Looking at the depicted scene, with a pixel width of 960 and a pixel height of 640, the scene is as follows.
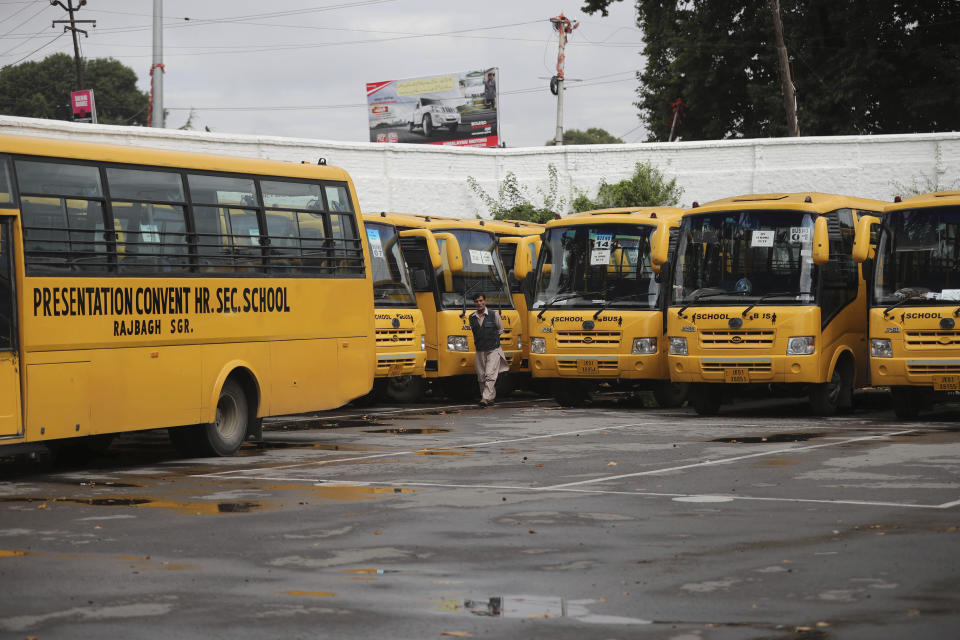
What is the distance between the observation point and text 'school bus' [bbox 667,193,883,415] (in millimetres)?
20172

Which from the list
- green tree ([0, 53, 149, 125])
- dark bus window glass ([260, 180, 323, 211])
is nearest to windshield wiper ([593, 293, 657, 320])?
dark bus window glass ([260, 180, 323, 211])

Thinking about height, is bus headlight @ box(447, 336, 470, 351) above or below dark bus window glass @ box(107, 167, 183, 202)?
below

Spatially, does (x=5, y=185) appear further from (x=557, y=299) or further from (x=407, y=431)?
(x=557, y=299)

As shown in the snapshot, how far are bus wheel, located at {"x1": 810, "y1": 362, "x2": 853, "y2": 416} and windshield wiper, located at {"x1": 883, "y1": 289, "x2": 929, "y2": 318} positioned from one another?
151cm

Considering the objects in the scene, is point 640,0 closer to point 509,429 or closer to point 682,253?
point 682,253

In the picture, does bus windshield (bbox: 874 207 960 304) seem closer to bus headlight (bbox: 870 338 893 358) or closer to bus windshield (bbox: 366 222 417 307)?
bus headlight (bbox: 870 338 893 358)

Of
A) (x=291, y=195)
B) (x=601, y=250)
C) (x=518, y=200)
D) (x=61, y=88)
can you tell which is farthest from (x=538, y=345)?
(x=61, y=88)

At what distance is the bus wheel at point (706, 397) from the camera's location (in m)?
21.5

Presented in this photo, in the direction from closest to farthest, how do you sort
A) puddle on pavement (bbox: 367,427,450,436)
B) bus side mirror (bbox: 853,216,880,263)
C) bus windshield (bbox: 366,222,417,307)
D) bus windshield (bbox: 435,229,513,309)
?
puddle on pavement (bbox: 367,427,450,436), bus side mirror (bbox: 853,216,880,263), bus windshield (bbox: 366,222,417,307), bus windshield (bbox: 435,229,513,309)

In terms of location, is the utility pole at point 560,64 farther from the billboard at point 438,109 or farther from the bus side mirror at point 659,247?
the bus side mirror at point 659,247

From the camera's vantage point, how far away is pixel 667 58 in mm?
50594

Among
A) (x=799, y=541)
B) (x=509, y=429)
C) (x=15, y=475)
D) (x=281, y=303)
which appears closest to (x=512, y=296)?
(x=509, y=429)

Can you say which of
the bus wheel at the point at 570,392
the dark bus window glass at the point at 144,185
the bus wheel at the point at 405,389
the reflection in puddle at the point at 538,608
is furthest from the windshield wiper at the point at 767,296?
the reflection in puddle at the point at 538,608

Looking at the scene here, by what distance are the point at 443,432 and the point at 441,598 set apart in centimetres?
1105
